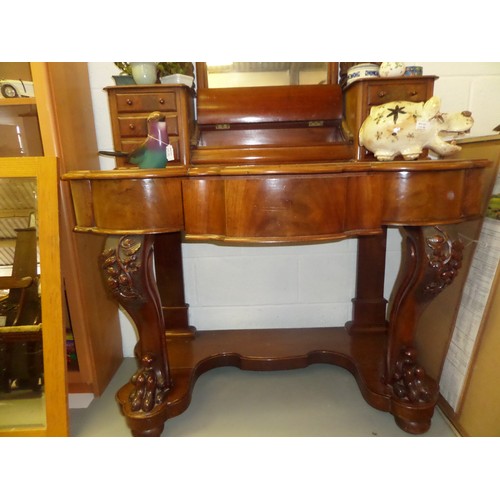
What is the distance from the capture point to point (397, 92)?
3.56ft

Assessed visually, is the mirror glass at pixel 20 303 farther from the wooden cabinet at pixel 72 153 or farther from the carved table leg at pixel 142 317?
the carved table leg at pixel 142 317

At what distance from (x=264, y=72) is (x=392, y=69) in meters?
0.44

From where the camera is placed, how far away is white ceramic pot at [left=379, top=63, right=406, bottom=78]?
1066 mm

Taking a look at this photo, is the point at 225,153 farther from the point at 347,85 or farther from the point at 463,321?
the point at 463,321

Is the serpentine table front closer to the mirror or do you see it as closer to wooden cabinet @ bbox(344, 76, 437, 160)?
wooden cabinet @ bbox(344, 76, 437, 160)

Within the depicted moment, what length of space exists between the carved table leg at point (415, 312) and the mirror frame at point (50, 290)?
1.03 metres

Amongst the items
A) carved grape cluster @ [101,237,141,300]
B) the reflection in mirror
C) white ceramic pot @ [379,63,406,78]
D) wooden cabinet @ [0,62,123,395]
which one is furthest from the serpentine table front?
the reflection in mirror

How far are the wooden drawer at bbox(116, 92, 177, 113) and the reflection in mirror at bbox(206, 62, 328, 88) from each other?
25 cm

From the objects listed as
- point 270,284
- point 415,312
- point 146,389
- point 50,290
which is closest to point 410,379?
point 415,312

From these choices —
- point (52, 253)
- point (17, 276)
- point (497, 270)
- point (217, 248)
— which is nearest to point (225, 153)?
point (217, 248)

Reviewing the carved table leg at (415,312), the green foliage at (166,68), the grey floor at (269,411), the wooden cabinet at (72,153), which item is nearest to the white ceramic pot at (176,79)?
the green foliage at (166,68)

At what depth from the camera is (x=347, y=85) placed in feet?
3.75

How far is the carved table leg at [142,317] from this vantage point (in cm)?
91

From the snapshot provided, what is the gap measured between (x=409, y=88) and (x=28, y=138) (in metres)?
1.32
